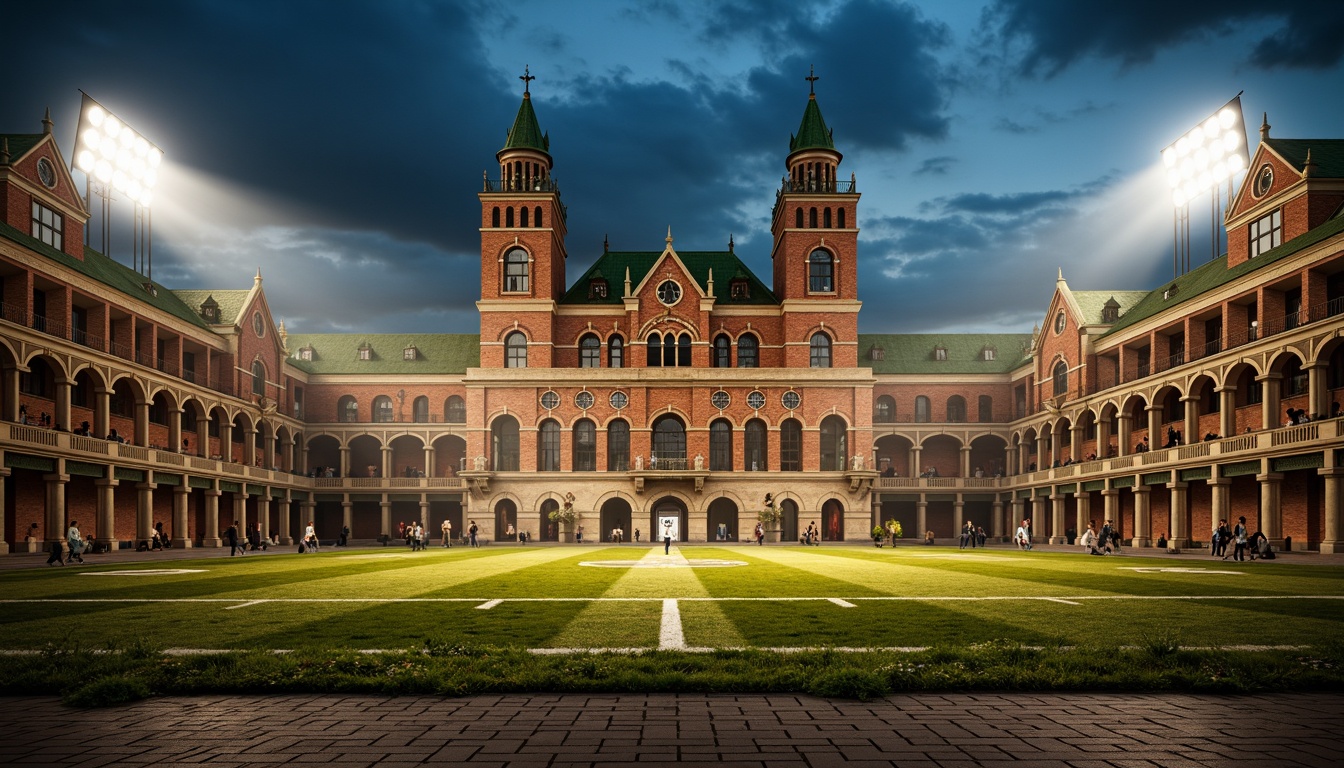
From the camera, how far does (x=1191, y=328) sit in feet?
165

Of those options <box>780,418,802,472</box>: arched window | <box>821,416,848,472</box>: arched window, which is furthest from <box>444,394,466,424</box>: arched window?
<box>821,416,848,472</box>: arched window

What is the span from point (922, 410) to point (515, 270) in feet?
121

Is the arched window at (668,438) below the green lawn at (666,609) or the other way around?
the other way around

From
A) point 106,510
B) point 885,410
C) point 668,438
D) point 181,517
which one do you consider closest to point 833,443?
point 668,438

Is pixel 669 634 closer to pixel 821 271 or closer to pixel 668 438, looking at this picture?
pixel 668 438

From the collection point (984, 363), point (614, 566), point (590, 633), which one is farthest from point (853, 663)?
point (984, 363)

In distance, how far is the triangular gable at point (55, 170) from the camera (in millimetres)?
43094

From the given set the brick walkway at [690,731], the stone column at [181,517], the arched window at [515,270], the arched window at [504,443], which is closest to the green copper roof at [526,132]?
the arched window at [515,270]

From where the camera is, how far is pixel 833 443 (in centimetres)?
6569

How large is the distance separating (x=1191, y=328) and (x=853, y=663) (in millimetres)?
50414

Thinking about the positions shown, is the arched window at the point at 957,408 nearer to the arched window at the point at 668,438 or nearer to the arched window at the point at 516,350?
the arched window at the point at 668,438

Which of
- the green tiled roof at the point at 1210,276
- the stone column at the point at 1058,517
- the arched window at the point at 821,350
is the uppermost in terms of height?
the green tiled roof at the point at 1210,276

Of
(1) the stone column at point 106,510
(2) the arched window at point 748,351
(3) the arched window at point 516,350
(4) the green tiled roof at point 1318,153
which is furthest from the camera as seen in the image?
(2) the arched window at point 748,351

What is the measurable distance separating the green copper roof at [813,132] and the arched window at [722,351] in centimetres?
1555
